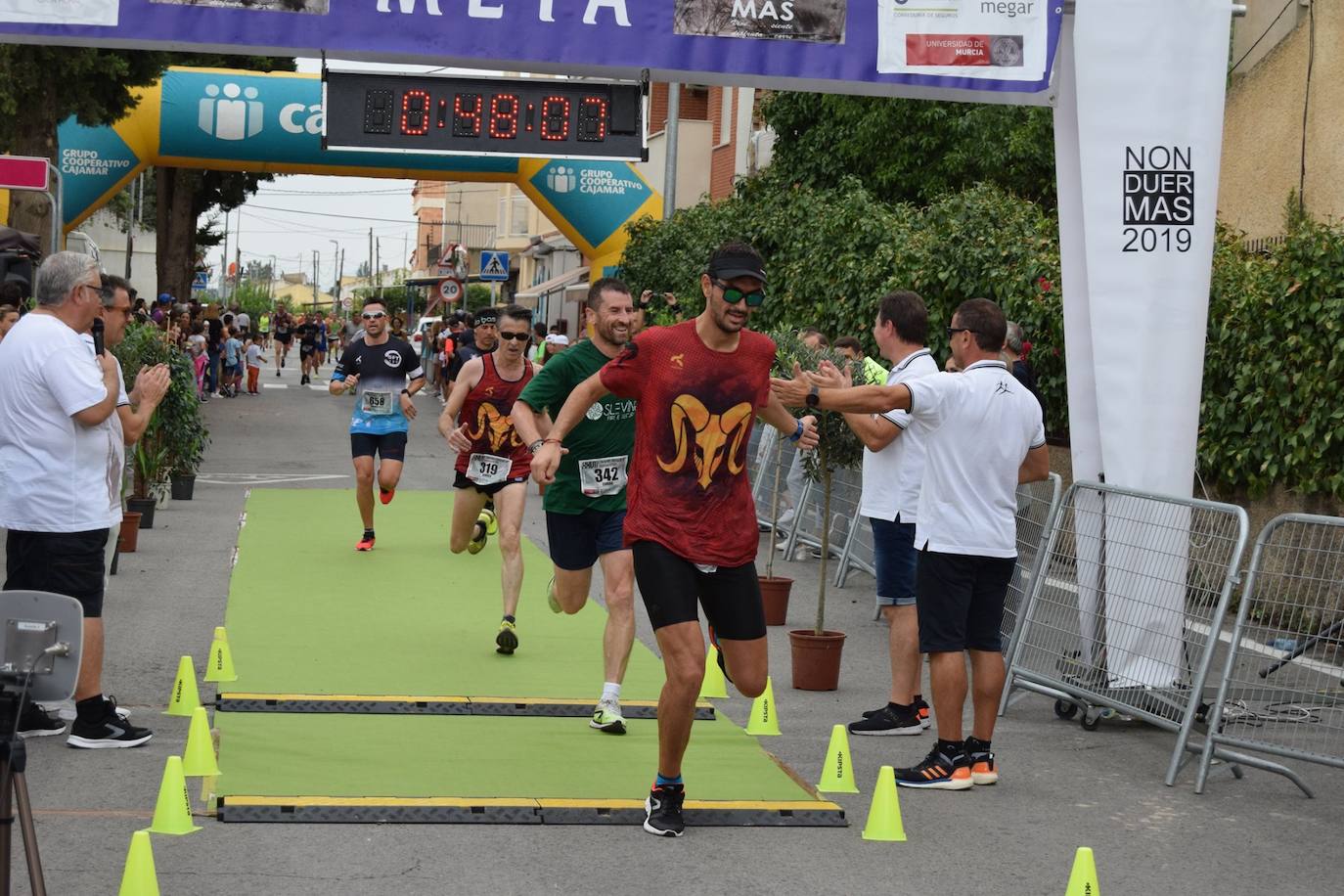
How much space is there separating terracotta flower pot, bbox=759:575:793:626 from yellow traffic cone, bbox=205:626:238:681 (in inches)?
149

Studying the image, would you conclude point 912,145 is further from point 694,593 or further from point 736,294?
point 694,593

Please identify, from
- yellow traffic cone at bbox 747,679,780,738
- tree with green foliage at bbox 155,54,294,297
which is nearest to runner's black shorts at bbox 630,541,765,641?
yellow traffic cone at bbox 747,679,780,738

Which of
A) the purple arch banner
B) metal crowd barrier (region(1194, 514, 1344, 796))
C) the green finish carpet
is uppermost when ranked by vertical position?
the purple arch banner

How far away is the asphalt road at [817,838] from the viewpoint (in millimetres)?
5852

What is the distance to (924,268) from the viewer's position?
1532cm

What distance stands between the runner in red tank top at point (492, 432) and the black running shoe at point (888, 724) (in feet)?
9.98

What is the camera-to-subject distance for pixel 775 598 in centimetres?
1155

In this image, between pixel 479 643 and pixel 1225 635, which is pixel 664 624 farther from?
pixel 479 643

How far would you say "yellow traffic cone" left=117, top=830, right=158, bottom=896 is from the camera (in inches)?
206

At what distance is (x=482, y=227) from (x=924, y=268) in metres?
97.4

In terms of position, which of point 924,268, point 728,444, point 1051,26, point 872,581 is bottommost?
point 872,581

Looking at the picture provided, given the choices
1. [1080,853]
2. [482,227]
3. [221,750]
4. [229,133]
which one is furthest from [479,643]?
[482,227]

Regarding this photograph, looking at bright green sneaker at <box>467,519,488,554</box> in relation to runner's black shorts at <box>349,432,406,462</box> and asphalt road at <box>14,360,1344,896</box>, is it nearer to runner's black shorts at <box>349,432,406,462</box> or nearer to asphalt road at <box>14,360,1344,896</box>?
runner's black shorts at <box>349,432,406,462</box>

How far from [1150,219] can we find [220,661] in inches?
215
